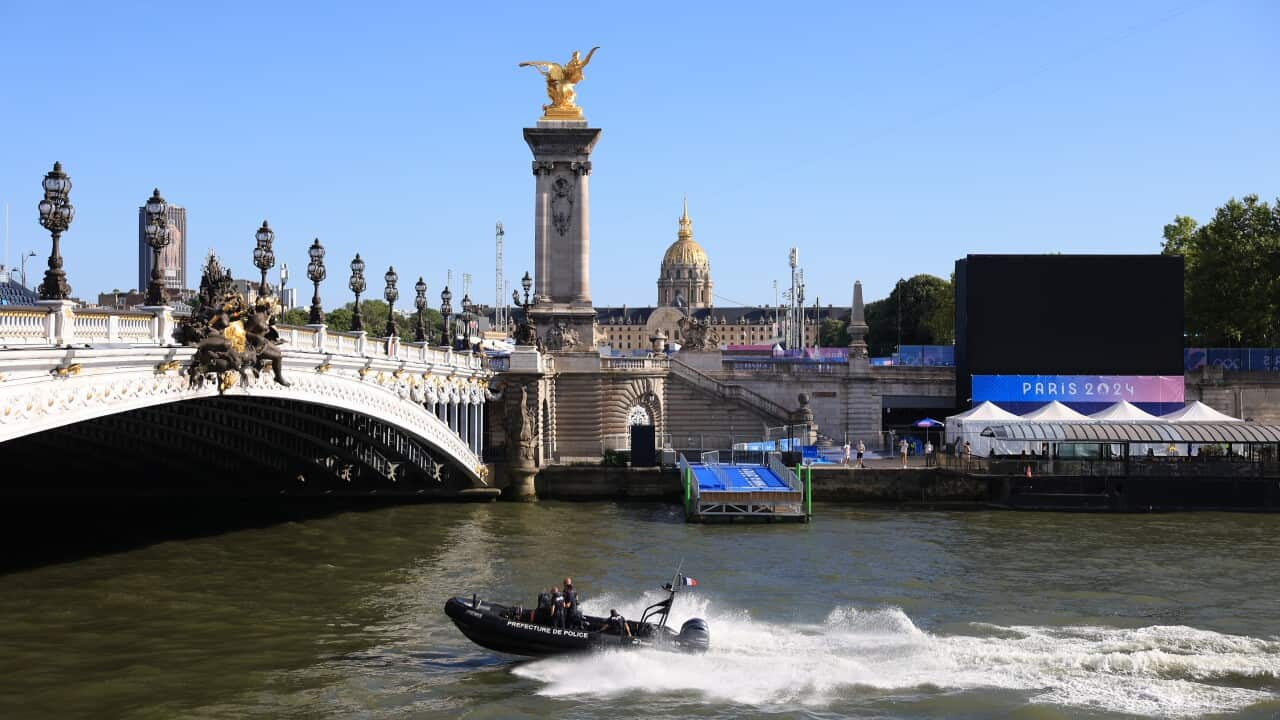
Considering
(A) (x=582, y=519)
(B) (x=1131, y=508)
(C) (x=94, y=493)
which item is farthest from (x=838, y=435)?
(C) (x=94, y=493)

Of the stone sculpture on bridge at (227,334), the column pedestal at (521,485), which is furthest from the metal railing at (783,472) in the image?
the stone sculpture on bridge at (227,334)

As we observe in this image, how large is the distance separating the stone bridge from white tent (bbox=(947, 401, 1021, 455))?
22.4 metres

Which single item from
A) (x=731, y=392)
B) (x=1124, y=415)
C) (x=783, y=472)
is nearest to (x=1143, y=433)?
(x=1124, y=415)

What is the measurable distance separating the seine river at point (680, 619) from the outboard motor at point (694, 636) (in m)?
0.32

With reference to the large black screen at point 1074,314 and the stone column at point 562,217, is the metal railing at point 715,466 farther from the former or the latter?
the large black screen at point 1074,314

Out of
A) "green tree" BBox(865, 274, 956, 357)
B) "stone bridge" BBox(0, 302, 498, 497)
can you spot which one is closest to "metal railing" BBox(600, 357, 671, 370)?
"stone bridge" BBox(0, 302, 498, 497)

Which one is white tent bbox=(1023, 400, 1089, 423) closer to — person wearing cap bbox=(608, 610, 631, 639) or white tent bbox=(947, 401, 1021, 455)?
white tent bbox=(947, 401, 1021, 455)

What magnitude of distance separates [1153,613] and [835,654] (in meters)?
10.2

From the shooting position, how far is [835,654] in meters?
31.0

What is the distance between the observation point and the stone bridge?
27609 millimetres

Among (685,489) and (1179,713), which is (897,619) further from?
(685,489)

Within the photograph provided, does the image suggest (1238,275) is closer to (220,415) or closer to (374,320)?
(220,415)

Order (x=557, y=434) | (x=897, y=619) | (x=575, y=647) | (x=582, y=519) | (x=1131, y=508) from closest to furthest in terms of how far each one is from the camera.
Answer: (x=575, y=647)
(x=897, y=619)
(x=582, y=519)
(x=1131, y=508)
(x=557, y=434)

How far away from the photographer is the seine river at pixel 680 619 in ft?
91.7
